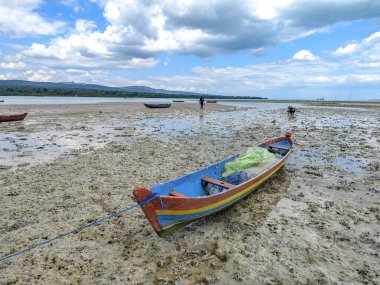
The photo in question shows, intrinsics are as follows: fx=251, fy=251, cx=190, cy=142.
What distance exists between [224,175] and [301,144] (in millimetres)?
9777

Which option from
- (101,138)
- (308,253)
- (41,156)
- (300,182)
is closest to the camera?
(308,253)

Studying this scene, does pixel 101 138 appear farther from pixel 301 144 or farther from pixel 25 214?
pixel 301 144

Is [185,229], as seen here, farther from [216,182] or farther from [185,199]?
[216,182]

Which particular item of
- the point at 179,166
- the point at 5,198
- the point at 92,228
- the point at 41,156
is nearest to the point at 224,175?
the point at 179,166

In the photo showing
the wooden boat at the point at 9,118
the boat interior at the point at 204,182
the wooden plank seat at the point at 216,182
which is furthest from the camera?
the wooden boat at the point at 9,118

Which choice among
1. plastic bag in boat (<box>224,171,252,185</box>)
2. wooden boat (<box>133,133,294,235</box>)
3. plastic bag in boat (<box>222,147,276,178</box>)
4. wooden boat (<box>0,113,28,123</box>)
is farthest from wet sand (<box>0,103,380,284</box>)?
wooden boat (<box>0,113,28,123</box>)

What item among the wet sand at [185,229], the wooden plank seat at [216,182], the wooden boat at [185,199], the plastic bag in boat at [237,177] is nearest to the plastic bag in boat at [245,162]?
the plastic bag in boat at [237,177]

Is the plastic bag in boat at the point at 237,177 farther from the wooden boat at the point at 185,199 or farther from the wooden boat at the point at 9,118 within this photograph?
the wooden boat at the point at 9,118

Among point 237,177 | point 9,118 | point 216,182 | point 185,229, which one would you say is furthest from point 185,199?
point 9,118

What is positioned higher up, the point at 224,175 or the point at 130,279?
the point at 224,175

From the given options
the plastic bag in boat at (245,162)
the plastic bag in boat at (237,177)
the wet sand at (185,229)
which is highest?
the plastic bag in boat at (245,162)

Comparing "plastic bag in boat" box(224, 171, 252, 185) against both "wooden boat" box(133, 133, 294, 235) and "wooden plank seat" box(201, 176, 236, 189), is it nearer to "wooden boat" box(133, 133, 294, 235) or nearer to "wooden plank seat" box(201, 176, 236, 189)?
"wooden boat" box(133, 133, 294, 235)

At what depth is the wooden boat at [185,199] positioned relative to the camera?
507 cm

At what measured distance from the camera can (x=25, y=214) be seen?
259 inches
